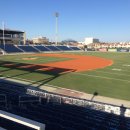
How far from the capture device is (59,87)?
76.5ft

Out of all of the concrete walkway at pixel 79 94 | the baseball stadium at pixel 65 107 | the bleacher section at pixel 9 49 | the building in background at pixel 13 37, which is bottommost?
the concrete walkway at pixel 79 94

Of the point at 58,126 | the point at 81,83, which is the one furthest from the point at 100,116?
the point at 81,83

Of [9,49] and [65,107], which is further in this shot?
[9,49]

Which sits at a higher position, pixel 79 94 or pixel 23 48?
pixel 23 48

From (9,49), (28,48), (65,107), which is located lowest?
(65,107)

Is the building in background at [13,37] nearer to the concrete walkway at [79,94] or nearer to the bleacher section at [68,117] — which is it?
the concrete walkway at [79,94]

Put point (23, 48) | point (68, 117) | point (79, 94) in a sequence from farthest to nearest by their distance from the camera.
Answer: point (23, 48) → point (79, 94) → point (68, 117)

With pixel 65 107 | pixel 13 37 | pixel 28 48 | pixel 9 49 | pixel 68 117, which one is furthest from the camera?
pixel 13 37

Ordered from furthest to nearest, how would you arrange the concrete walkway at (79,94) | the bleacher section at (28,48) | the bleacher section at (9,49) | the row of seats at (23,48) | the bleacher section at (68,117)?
the bleacher section at (28,48) → the row of seats at (23,48) → the bleacher section at (9,49) → the concrete walkway at (79,94) → the bleacher section at (68,117)

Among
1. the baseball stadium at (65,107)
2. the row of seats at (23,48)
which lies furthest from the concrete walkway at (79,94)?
the row of seats at (23,48)

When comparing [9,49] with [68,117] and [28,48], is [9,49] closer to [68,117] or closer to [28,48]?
[28,48]

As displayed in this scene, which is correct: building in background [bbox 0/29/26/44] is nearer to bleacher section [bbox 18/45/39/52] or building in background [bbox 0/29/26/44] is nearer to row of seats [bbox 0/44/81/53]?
row of seats [bbox 0/44/81/53]

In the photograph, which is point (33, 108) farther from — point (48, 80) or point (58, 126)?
point (48, 80)

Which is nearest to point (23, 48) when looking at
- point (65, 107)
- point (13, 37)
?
point (13, 37)
